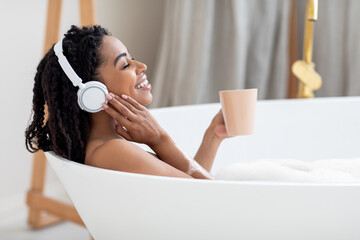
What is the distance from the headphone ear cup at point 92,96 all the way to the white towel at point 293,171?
0.46 m

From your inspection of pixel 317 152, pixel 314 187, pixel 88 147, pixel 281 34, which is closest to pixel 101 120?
pixel 88 147

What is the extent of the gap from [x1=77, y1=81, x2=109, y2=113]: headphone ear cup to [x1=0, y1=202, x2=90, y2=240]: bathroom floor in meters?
1.06

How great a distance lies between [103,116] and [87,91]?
0.33 feet

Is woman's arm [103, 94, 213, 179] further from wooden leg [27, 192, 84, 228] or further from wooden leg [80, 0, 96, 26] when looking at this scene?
wooden leg [27, 192, 84, 228]

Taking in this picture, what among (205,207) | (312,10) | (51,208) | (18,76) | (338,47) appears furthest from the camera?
(338,47)

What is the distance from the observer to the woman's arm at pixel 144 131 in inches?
41.8

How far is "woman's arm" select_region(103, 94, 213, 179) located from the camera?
1062 mm

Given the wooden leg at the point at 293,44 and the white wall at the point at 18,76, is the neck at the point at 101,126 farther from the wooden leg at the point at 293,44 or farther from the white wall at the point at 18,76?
the wooden leg at the point at 293,44

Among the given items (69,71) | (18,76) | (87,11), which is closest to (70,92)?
(69,71)

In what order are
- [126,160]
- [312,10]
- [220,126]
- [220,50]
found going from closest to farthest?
1. [126,160]
2. [220,126]
3. [312,10]
4. [220,50]

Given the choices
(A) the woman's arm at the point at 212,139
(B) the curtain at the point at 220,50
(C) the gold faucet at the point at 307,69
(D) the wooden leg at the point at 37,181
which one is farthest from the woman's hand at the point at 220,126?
(B) the curtain at the point at 220,50

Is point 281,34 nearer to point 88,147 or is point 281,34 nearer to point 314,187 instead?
point 88,147

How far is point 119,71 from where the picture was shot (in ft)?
3.58

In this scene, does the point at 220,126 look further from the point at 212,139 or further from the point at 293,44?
the point at 293,44
